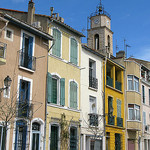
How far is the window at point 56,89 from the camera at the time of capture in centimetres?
2075

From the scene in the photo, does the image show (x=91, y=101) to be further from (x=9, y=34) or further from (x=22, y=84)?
(x=9, y=34)

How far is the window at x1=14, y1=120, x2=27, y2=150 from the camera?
17688 mm

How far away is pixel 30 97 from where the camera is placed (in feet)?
62.0

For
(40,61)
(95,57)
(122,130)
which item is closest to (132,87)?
(122,130)

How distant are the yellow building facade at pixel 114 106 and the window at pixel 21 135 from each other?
10.3m

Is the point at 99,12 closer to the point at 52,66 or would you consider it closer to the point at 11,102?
the point at 52,66

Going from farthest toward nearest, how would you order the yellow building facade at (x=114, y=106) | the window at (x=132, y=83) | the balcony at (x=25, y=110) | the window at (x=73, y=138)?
the window at (x=132, y=83) → the yellow building facade at (x=114, y=106) → the window at (x=73, y=138) → the balcony at (x=25, y=110)

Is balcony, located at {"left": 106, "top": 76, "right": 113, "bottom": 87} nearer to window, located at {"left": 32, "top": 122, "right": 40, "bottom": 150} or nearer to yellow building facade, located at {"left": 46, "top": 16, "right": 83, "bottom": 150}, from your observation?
yellow building facade, located at {"left": 46, "top": 16, "right": 83, "bottom": 150}

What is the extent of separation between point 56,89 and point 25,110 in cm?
376

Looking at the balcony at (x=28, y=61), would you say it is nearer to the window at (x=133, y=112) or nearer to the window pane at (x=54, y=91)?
the window pane at (x=54, y=91)

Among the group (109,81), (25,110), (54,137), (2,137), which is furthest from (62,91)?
(109,81)

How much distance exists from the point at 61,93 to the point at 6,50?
5.62 meters

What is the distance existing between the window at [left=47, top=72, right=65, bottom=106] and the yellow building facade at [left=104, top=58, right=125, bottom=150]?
6.68 meters

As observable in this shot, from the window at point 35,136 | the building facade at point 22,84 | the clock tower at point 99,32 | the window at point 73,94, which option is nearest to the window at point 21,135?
the building facade at point 22,84
